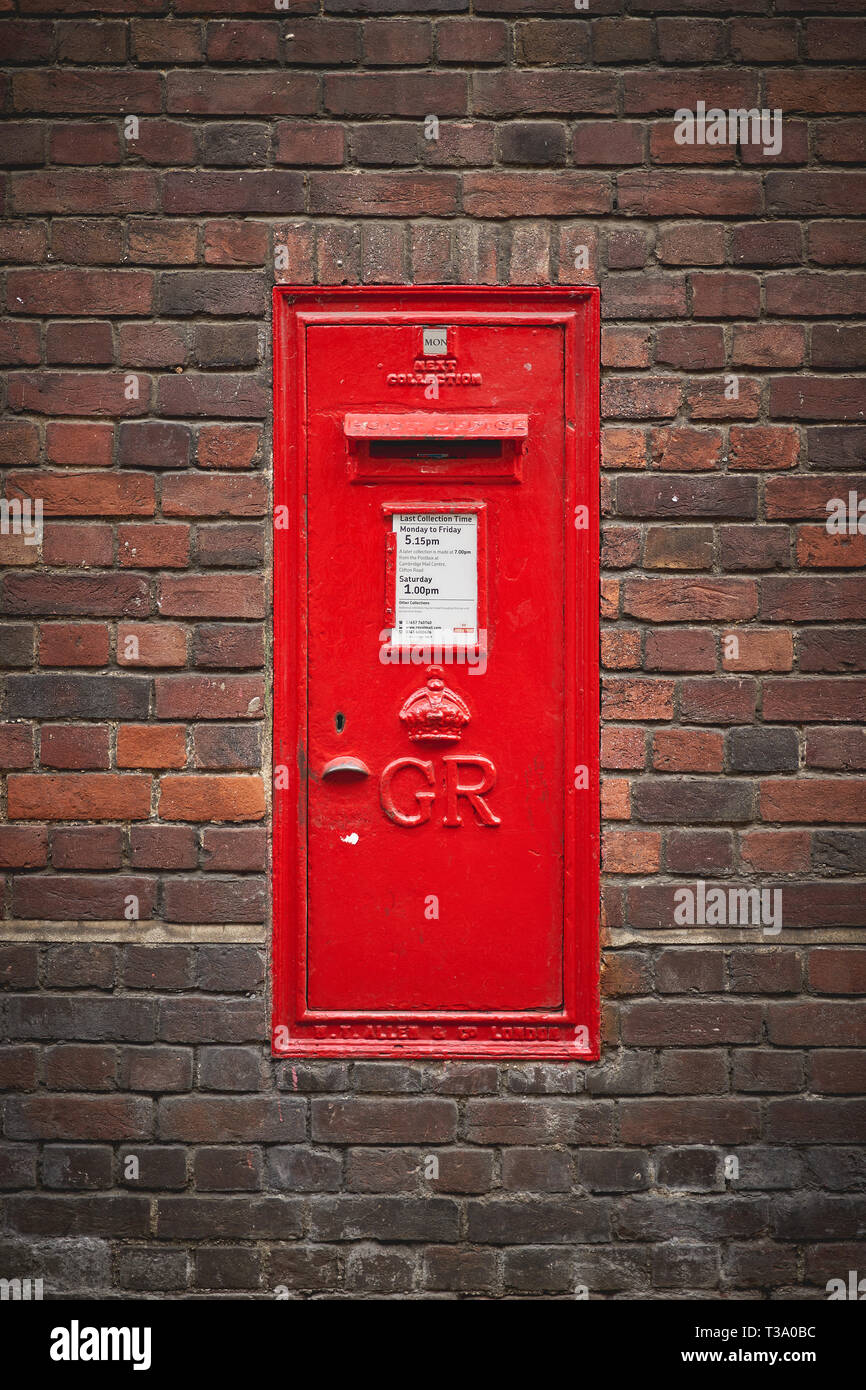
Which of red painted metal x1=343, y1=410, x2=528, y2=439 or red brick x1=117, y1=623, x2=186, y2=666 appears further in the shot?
red brick x1=117, y1=623, x2=186, y2=666

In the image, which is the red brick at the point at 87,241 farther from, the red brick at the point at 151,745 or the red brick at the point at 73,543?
the red brick at the point at 151,745

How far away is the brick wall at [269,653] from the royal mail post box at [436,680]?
0.08 m

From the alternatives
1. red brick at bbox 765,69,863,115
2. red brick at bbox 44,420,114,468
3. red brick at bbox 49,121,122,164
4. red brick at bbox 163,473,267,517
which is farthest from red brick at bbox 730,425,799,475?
red brick at bbox 49,121,122,164

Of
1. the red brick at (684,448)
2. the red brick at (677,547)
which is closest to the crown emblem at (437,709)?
the red brick at (677,547)

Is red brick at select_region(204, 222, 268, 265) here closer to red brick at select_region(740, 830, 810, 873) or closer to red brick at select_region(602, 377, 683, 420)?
red brick at select_region(602, 377, 683, 420)

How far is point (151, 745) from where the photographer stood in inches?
105

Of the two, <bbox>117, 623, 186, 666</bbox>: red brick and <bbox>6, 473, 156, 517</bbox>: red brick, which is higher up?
<bbox>6, 473, 156, 517</bbox>: red brick

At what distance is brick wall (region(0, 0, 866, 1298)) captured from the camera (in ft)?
8.59

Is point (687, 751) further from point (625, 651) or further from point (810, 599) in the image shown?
point (810, 599)

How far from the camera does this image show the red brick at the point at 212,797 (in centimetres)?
268

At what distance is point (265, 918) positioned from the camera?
2676 mm

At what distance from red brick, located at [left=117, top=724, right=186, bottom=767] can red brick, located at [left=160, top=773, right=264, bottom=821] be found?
50mm

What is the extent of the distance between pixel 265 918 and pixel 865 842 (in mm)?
1506

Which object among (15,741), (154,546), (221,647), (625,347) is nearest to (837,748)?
(625,347)
